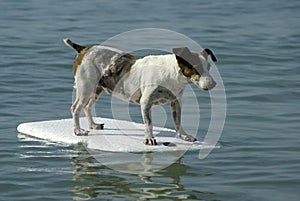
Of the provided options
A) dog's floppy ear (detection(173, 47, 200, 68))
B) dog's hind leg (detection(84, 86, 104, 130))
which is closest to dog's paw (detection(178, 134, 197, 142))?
dog's hind leg (detection(84, 86, 104, 130))

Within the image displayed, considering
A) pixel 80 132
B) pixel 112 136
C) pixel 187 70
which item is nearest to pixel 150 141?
pixel 112 136

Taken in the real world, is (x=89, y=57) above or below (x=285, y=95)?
above

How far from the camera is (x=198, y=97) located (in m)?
12.7

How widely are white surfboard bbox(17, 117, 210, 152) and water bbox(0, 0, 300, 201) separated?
175 mm

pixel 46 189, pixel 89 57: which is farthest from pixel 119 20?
pixel 46 189

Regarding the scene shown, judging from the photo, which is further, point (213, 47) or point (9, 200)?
point (213, 47)

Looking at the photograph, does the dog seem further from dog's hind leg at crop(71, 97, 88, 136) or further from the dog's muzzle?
the dog's muzzle

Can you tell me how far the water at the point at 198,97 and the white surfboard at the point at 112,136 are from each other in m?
0.18

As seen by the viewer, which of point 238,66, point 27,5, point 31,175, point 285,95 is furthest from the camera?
point 27,5

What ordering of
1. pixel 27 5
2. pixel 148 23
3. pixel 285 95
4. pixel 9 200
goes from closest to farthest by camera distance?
pixel 9 200, pixel 285 95, pixel 148 23, pixel 27 5

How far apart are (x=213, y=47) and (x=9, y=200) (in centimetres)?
861

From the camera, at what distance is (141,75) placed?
9852 mm

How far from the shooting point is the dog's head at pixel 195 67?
30.6 feet

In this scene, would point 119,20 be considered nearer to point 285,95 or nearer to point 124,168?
point 285,95
